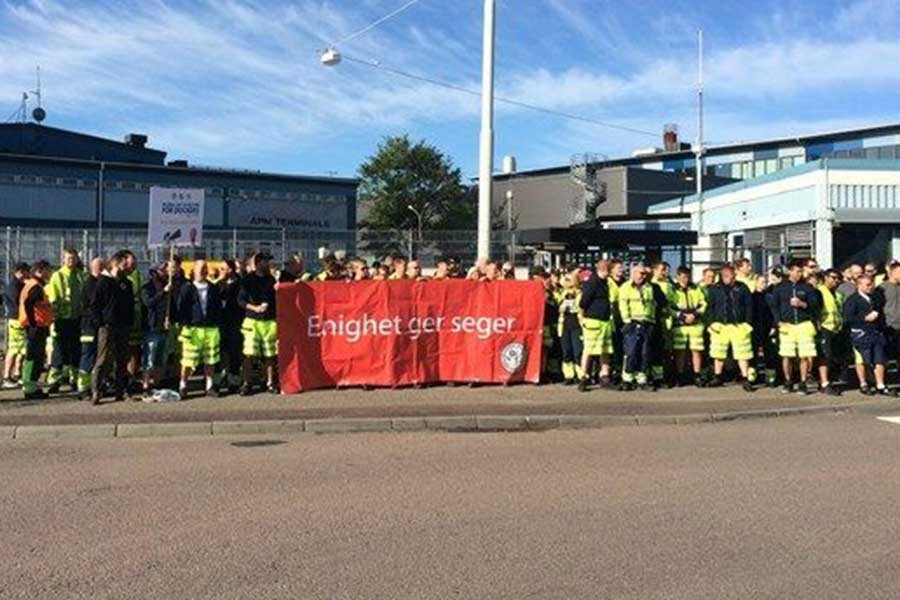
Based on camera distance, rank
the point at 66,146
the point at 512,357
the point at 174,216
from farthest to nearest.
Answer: the point at 66,146, the point at 174,216, the point at 512,357

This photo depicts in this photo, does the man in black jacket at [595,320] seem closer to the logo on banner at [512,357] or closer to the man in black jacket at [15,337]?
the logo on banner at [512,357]

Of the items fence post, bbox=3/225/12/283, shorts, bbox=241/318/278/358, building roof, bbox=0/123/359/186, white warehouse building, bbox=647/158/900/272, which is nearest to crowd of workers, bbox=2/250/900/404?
shorts, bbox=241/318/278/358

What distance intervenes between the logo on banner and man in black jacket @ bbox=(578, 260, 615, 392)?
3.12 feet

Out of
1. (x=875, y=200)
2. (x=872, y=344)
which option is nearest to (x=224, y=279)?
(x=872, y=344)

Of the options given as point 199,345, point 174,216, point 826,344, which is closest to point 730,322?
point 826,344

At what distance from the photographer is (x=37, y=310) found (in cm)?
1272

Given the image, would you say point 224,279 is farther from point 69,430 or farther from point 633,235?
point 633,235

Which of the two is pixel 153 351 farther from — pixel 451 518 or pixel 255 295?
pixel 451 518

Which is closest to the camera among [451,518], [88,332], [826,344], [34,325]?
[451,518]

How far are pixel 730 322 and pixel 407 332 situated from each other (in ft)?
15.9

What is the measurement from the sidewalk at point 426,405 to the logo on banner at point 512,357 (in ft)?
1.27

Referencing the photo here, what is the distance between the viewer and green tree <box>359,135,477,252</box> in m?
70.8

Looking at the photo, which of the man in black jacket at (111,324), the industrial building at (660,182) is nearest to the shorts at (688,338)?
the man in black jacket at (111,324)

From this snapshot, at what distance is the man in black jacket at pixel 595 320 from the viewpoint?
13.6m
